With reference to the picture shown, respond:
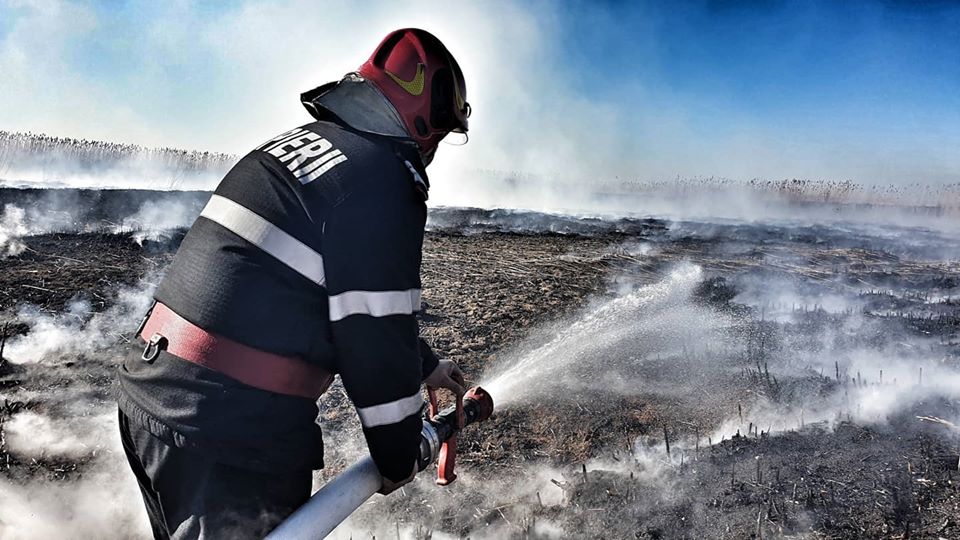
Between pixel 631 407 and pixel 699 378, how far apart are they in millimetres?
1293

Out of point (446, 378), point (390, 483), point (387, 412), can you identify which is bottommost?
point (390, 483)

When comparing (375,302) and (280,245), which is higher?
(280,245)

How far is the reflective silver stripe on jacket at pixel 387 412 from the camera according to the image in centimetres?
197

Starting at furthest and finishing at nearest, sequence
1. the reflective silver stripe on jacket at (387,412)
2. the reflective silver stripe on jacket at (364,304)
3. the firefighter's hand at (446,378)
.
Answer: the firefighter's hand at (446,378), the reflective silver stripe on jacket at (387,412), the reflective silver stripe on jacket at (364,304)

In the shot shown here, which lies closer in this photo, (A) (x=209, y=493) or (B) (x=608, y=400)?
(A) (x=209, y=493)

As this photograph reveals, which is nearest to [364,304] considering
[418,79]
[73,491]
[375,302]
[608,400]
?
[375,302]

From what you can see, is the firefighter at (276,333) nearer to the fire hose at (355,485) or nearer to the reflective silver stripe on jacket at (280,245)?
the reflective silver stripe on jacket at (280,245)

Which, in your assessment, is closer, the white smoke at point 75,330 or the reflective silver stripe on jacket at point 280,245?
the reflective silver stripe on jacket at point 280,245

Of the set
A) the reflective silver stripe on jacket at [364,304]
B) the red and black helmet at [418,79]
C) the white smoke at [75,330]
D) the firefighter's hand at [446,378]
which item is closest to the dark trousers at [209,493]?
the reflective silver stripe on jacket at [364,304]

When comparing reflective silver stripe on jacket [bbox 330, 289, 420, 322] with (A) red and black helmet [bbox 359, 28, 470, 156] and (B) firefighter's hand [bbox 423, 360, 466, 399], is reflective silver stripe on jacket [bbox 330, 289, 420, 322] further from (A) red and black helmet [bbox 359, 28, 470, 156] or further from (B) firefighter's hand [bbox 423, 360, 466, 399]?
(B) firefighter's hand [bbox 423, 360, 466, 399]

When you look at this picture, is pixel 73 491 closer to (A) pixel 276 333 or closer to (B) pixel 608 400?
(A) pixel 276 333

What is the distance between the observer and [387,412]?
1.99m

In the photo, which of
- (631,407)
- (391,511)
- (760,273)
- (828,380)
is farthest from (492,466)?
(760,273)

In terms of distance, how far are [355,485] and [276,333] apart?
619 millimetres
